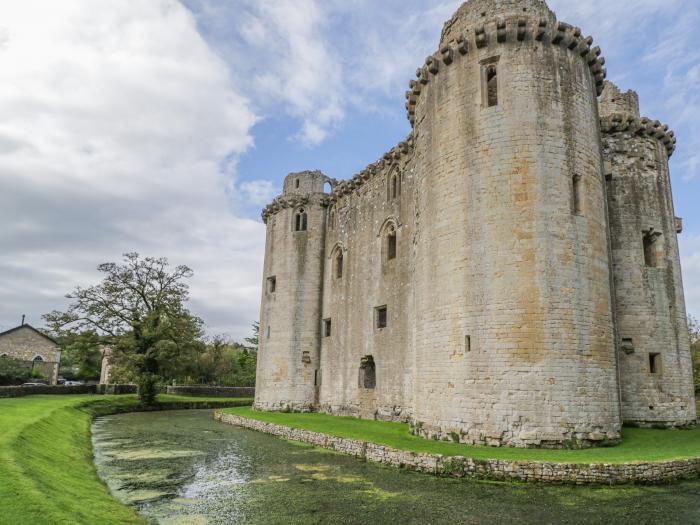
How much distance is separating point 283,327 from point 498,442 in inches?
637

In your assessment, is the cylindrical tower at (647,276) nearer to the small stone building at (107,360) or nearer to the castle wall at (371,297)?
the castle wall at (371,297)

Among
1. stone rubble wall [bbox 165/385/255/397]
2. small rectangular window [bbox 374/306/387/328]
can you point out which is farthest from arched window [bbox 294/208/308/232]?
stone rubble wall [bbox 165/385/255/397]

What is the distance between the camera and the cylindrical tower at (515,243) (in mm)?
12312

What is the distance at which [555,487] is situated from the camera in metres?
9.65

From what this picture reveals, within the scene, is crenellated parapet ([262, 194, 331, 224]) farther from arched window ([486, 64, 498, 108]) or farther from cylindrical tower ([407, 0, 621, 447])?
arched window ([486, 64, 498, 108])

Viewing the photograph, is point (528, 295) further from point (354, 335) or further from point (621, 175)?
point (354, 335)

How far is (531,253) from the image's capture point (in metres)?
13.0

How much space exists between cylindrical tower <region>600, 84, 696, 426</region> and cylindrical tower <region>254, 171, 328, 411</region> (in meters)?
14.2

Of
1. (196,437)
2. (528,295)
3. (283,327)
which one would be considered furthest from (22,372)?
(528,295)

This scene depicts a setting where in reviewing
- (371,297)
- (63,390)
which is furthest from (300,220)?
(63,390)

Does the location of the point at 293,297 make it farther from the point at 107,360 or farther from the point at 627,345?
the point at 627,345

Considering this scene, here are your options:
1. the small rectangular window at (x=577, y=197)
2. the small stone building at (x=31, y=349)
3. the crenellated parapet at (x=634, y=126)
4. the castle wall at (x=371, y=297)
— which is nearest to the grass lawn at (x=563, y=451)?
the castle wall at (x=371, y=297)

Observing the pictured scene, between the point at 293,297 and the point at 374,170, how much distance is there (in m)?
7.88

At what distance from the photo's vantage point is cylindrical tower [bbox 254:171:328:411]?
85.0ft
